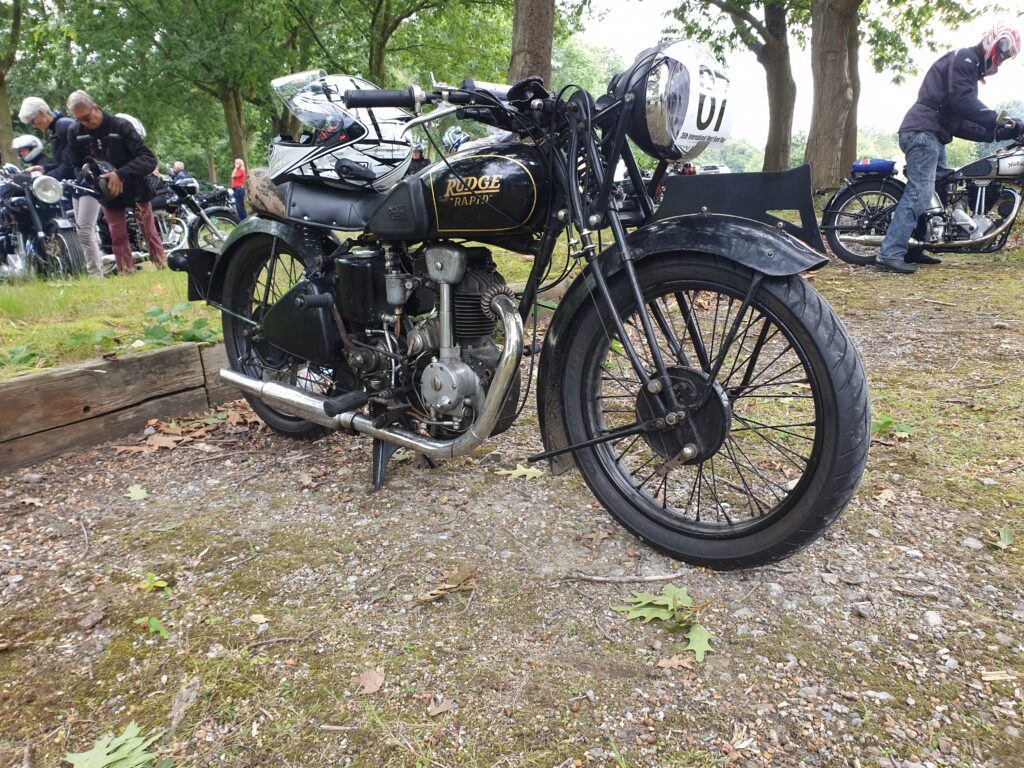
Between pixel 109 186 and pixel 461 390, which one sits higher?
pixel 109 186

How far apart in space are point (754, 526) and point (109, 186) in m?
6.76

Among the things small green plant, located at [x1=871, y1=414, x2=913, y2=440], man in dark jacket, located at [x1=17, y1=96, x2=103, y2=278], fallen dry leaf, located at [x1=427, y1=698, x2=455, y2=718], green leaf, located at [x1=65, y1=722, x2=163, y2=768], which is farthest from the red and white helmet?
man in dark jacket, located at [x1=17, y1=96, x2=103, y2=278]

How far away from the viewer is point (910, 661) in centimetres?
173

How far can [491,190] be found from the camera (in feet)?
7.18

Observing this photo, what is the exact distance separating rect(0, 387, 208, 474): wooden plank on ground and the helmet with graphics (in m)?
1.33

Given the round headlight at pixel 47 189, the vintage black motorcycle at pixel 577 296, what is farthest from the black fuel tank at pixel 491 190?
the round headlight at pixel 47 189

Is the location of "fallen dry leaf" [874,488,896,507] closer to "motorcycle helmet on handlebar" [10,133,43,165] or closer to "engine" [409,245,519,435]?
"engine" [409,245,519,435]

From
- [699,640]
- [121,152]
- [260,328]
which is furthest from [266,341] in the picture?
[121,152]

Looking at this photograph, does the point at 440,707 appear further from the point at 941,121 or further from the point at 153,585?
the point at 941,121

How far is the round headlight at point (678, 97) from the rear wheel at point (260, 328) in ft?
5.45

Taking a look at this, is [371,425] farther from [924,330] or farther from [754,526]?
[924,330]

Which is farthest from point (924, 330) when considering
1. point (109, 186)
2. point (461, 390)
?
point (109, 186)

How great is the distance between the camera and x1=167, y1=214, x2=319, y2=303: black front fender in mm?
3023

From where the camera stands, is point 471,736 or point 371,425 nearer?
point 471,736
